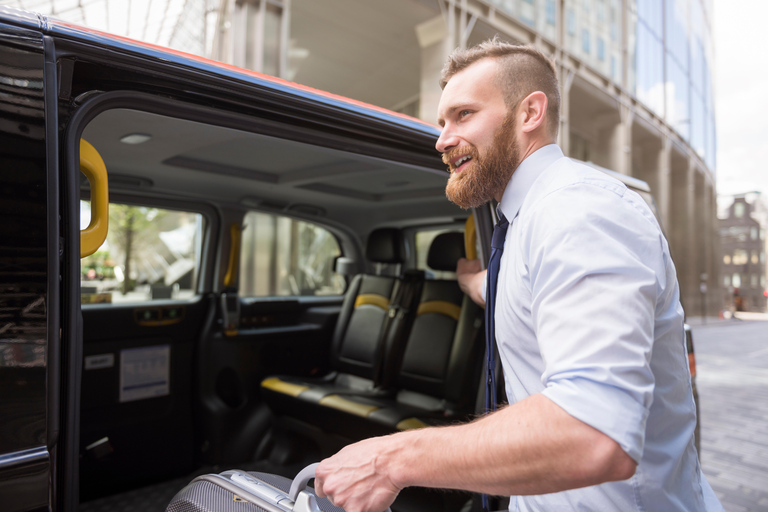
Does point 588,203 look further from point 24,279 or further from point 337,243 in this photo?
point 337,243

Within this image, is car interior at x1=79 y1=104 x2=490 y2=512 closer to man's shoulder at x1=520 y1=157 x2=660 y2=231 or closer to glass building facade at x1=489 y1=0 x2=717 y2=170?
man's shoulder at x1=520 y1=157 x2=660 y2=231

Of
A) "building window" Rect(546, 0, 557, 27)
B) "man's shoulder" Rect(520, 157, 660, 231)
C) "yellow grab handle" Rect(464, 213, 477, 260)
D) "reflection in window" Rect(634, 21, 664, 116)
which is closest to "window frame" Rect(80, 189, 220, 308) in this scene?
"yellow grab handle" Rect(464, 213, 477, 260)

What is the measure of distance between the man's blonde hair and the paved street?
3.47 m

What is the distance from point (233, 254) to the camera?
3.92 m

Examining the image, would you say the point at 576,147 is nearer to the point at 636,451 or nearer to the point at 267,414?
the point at 267,414

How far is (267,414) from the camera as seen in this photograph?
3.67 m

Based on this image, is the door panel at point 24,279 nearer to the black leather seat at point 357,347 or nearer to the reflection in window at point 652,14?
the black leather seat at point 357,347

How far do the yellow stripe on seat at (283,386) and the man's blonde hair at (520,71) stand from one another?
2.59 m

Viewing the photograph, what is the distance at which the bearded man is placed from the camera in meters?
0.79

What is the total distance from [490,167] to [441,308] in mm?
2421

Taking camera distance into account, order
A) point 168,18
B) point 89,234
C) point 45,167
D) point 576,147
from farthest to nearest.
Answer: point 576,147
point 168,18
point 89,234
point 45,167

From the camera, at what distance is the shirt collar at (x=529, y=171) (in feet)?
4.12

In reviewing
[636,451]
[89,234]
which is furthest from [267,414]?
[636,451]

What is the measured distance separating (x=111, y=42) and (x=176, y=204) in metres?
2.60
